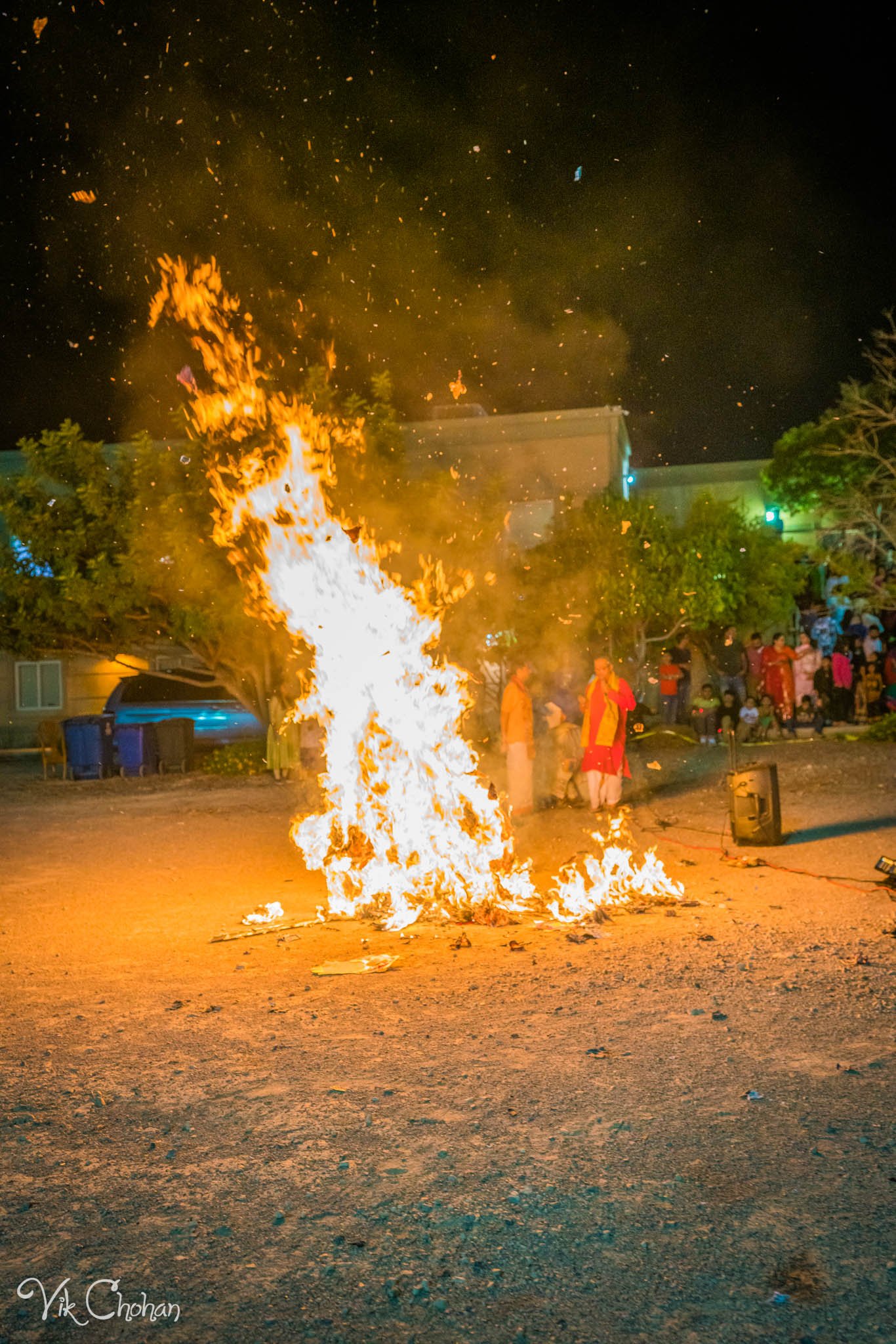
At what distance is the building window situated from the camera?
30.8 m

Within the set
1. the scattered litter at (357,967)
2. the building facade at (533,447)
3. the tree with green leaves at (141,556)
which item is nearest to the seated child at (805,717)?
the tree with green leaves at (141,556)

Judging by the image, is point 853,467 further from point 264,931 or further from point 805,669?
point 264,931

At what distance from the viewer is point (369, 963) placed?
648 centimetres

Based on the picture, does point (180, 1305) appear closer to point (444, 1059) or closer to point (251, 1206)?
point (251, 1206)

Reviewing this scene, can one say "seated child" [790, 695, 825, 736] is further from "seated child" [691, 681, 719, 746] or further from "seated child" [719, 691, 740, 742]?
"seated child" [691, 681, 719, 746]

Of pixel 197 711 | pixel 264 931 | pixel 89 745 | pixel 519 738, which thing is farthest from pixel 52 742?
pixel 264 931

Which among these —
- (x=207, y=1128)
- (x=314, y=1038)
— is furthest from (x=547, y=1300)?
(x=314, y=1038)

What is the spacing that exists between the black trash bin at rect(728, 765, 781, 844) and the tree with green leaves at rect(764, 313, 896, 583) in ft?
35.6

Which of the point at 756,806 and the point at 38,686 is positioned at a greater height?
the point at 38,686

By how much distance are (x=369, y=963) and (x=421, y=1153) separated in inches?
106

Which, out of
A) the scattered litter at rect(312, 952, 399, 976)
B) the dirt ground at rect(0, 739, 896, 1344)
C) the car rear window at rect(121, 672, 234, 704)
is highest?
the car rear window at rect(121, 672, 234, 704)

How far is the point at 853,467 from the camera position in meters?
28.9

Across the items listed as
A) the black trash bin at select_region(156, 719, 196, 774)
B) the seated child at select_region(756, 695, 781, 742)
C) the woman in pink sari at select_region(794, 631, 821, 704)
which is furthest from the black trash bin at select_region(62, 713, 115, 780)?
the woman in pink sari at select_region(794, 631, 821, 704)

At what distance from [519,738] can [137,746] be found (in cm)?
909
